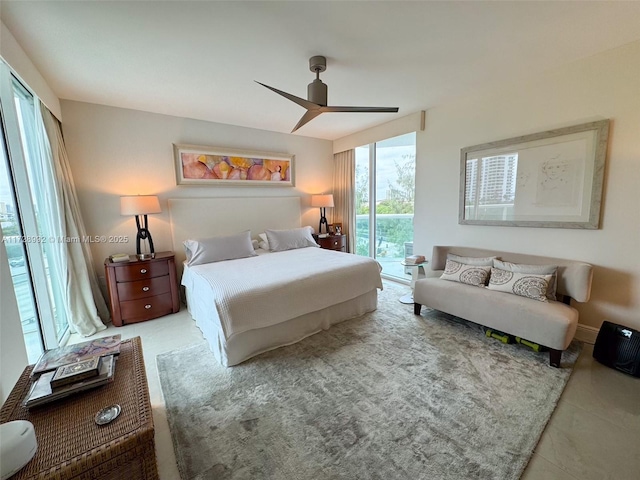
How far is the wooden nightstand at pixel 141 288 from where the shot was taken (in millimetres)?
3027

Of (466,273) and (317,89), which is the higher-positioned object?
(317,89)

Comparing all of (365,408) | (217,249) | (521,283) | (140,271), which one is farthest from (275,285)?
(521,283)

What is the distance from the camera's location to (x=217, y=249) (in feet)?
11.2

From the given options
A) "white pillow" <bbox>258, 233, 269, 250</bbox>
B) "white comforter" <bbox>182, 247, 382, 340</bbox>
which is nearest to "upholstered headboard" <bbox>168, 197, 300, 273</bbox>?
"white pillow" <bbox>258, 233, 269, 250</bbox>

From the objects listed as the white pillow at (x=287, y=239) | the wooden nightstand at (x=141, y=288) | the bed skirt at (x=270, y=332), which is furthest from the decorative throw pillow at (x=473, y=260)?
the wooden nightstand at (x=141, y=288)

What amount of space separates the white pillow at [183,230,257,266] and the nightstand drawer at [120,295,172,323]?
57 centimetres

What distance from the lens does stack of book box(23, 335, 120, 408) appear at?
1.23m

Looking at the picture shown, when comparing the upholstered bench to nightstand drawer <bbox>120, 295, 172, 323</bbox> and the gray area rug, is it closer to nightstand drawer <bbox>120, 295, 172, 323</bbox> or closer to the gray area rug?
the gray area rug

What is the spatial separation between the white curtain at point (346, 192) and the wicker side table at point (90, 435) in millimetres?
4207

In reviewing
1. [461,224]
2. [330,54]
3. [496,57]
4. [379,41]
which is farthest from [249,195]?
[496,57]

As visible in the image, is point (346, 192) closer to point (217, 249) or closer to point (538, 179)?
point (217, 249)

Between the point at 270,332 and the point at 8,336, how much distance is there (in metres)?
1.64

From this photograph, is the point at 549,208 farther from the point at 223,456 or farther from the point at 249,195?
the point at 249,195

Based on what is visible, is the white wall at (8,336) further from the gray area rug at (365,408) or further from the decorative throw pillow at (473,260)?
the decorative throw pillow at (473,260)
